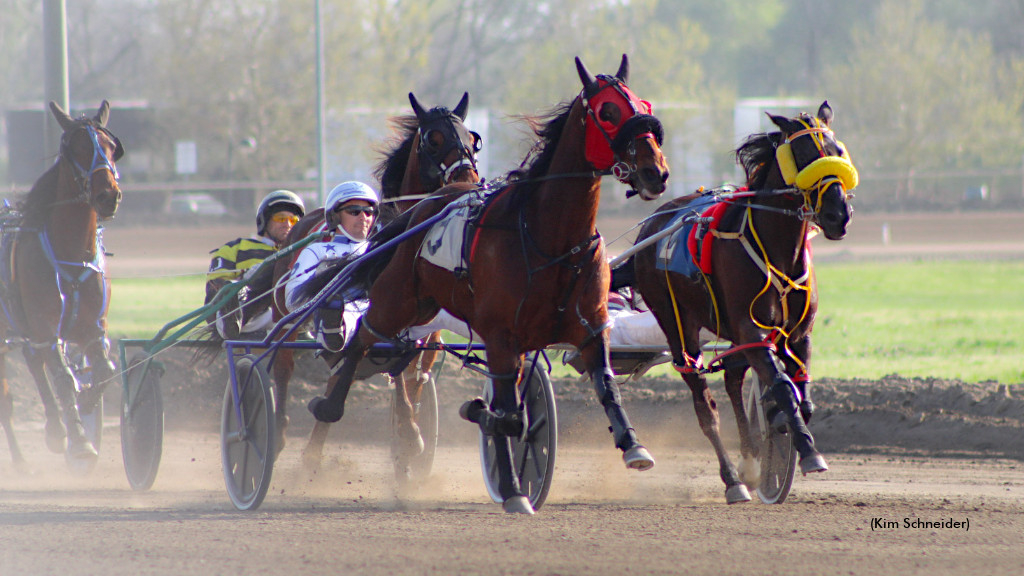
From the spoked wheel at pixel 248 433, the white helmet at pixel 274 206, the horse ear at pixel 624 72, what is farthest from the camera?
the white helmet at pixel 274 206

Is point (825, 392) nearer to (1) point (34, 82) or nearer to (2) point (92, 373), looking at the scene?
(2) point (92, 373)

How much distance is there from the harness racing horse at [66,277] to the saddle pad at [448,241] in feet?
9.04

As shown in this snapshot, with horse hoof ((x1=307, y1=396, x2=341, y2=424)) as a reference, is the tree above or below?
above

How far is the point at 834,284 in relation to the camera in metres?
19.5

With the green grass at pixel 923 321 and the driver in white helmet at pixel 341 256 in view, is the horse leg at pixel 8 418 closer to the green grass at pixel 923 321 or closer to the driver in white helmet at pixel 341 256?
the driver in white helmet at pixel 341 256

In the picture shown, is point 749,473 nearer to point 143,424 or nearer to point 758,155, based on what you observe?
point 758,155

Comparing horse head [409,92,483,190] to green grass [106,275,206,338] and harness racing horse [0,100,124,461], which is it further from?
green grass [106,275,206,338]

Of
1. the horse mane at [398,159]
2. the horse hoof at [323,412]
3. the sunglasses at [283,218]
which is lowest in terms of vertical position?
the horse hoof at [323,412]

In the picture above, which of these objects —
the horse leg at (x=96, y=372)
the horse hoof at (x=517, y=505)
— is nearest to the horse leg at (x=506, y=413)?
the horse hoof at (x=517, y=505)

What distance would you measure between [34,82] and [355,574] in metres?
56.6

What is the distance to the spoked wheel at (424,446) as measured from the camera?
7.21 meters

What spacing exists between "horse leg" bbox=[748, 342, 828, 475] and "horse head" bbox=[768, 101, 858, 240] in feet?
2.23

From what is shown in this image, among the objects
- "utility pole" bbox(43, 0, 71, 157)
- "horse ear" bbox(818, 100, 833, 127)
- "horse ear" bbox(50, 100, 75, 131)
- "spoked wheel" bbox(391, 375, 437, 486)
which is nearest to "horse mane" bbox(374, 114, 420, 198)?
"spoked wheel" bbox(391, 375, 437, 486)

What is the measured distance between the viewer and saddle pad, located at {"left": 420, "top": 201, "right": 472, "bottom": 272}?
5406 millimetres
